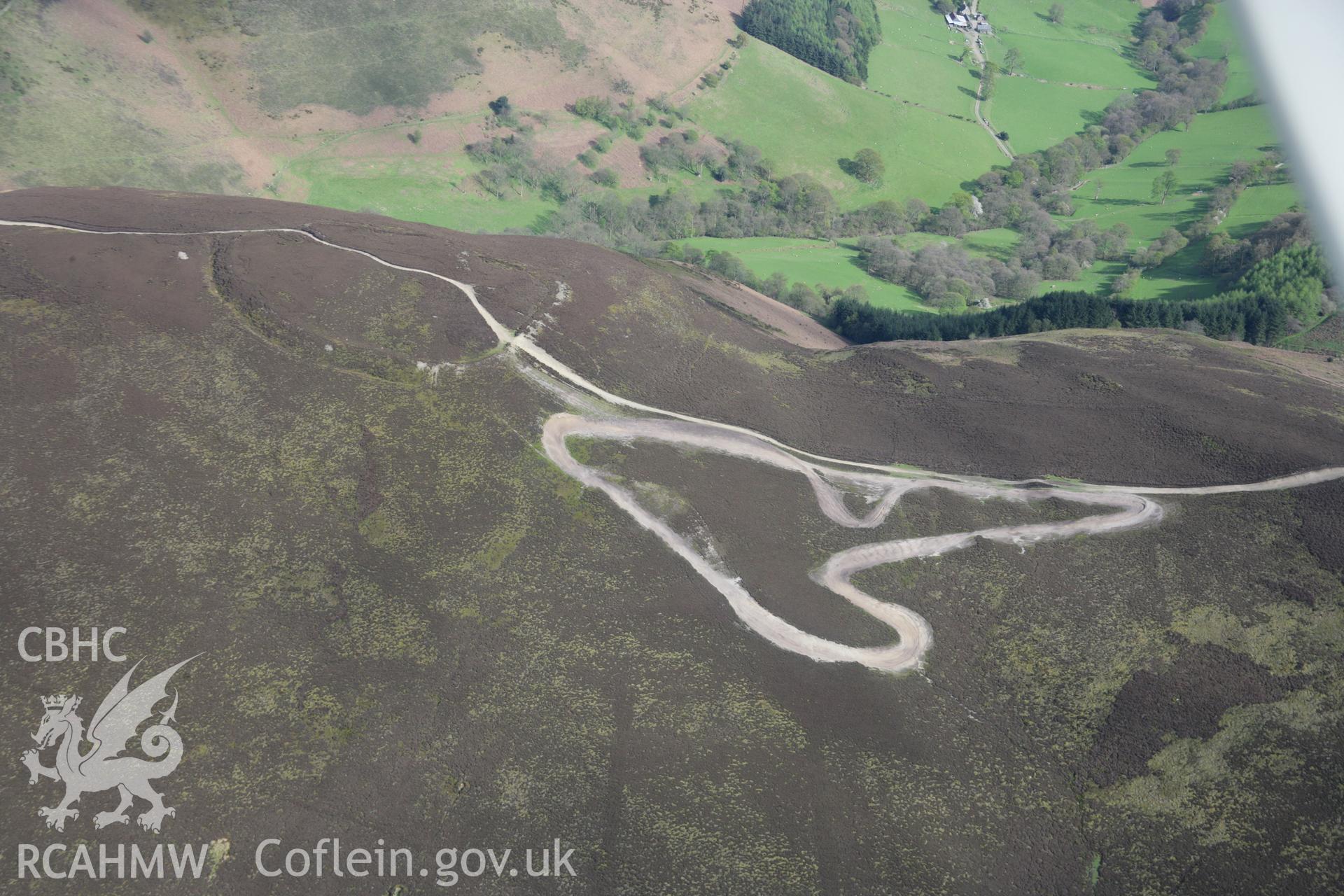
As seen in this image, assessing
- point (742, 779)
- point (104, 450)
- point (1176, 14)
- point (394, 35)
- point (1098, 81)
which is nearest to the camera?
point (742, 779)

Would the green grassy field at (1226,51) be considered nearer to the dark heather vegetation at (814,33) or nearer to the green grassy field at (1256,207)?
the green grassy field at (1256,207)

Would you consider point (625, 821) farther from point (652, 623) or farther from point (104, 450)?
point (104, 450)

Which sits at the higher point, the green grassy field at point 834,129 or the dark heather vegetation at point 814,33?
the dark heather vegetation at point 814,33

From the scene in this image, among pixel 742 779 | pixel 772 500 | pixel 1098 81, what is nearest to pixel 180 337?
pixel 772 500

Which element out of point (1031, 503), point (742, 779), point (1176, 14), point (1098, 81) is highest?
point (1176, 14)

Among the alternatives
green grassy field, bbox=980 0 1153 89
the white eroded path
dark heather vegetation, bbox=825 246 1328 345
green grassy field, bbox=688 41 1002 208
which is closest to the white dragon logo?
the white eroded path

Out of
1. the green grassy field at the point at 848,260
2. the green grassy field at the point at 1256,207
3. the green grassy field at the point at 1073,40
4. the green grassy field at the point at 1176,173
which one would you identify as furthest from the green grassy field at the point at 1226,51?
the green grassy field at the point at 848,260

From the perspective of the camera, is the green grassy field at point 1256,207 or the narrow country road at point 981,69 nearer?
the green grassy field at point 1256,207

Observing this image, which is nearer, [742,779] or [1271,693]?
[742,779]
